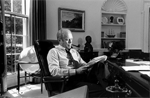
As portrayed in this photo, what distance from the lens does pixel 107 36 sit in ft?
16.3

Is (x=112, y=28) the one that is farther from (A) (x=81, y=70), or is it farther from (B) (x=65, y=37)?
(A) (x=81, y=70)

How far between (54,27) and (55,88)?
2959 mm

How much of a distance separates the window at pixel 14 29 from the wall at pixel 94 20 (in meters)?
0.71

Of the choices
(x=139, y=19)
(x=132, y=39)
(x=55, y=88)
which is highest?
(x=139, y=19)

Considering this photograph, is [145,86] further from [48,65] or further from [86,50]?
[86,50]

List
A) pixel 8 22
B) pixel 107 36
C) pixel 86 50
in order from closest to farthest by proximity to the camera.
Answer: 1. pixel 8 22
2. pixel 86 50
3. pixel 107 36

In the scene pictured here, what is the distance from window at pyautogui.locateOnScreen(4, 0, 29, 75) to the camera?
340 centimetres

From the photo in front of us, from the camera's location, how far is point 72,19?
181 inches

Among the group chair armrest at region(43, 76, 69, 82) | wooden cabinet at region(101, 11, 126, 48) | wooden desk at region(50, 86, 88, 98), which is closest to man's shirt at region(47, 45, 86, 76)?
chair armrest at region(43, 76, 69, 82)

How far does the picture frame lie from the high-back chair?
2.56 metres

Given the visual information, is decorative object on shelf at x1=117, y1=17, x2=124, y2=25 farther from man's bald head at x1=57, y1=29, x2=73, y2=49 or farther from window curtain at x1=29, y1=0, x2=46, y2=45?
man's bald head at x1=57, y1=29, x2=73, y2=49

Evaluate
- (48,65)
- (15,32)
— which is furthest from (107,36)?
(48,65)

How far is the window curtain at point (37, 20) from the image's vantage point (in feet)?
12.6

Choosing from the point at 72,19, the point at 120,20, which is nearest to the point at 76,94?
the point at 72,19
